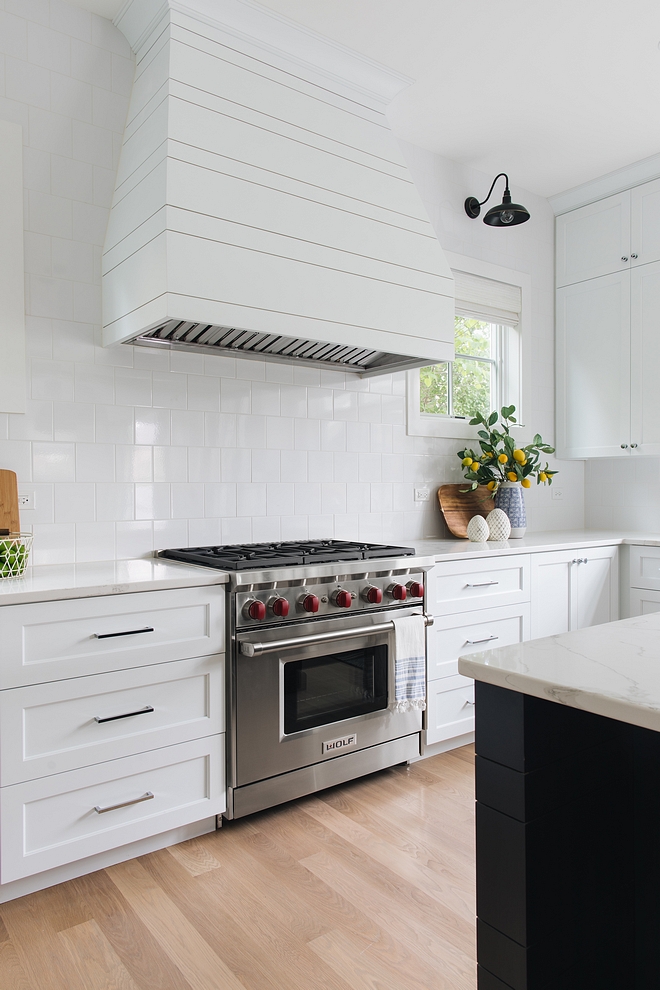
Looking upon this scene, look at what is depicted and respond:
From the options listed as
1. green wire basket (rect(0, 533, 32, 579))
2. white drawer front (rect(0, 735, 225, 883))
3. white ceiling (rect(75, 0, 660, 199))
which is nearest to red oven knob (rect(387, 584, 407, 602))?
white drawer front (rect(0, 735, 225, 883))

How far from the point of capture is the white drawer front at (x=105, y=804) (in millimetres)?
1769

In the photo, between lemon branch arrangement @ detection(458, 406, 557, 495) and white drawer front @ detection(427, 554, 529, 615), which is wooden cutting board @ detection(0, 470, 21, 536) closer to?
white drawer front @ detection(427, 554, 529, 615)

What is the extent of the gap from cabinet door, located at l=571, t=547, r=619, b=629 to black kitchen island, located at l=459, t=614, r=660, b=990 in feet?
7.46

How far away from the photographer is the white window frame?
3471mm

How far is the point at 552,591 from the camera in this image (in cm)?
323

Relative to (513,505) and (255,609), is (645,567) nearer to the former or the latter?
(513,505)

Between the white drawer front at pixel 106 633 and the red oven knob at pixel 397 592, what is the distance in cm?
70

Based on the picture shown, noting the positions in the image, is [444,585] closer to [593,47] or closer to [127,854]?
[127,854]

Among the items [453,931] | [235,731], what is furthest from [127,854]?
[453,931]

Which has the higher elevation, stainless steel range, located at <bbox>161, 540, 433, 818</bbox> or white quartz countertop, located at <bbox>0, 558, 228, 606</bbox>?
white quartz countertop, located at <bbox>0, 558, 228, 606</bbox>

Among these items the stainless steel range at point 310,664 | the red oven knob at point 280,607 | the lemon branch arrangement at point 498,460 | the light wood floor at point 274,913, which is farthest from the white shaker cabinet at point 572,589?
the red oven knob at point 280,607

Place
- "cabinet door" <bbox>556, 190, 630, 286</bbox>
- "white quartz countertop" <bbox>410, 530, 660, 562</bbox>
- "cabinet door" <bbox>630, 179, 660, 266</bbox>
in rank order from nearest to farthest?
"white quartz countertop" <bbox>410, 530, 660, 562</bbox> < "cabinet door" <bbox>630, 179, 660, 266</bbox> < "cabinet door" <bbox>556, 190, 630, 286</bbox>

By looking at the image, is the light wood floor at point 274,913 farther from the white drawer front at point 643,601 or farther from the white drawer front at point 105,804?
the white drawer front at point 643,601

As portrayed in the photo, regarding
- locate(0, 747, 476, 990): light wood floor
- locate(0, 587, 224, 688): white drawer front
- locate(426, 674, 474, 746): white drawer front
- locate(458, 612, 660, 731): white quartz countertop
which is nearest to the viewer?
locate(458, 612, 660, 731): white quartz countertop
